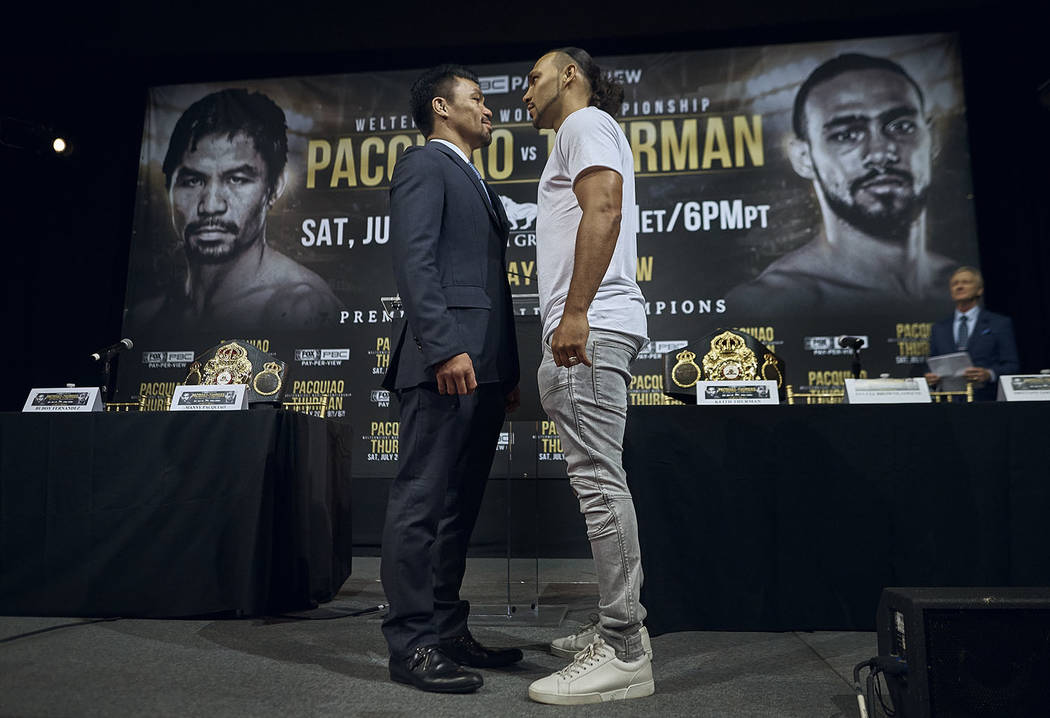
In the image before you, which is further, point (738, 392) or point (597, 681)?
point (738, 392)

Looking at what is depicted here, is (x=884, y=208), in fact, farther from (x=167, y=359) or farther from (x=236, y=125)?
(x=167, y=359)

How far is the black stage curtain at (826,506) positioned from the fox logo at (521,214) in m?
2.87

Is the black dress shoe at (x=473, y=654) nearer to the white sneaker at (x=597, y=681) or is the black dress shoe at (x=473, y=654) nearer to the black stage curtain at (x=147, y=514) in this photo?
the white sneaker at (x=597, y=681)

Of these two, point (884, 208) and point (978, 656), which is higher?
point (884, 208)

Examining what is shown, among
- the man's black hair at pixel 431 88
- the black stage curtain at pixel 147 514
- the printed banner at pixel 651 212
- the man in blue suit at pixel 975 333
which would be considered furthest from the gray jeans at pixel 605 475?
the man in blue suit at pixel 975 333

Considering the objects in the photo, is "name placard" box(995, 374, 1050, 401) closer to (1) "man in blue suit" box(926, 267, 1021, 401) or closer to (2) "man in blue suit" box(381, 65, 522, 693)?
(2) "man in blue suit" box(381, 65, 522, 693)

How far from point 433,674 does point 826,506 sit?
141 cm

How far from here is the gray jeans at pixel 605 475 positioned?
1.69 metres

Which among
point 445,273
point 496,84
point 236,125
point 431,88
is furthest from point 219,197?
point 445,273

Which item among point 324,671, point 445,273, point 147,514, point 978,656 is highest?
point 445,273

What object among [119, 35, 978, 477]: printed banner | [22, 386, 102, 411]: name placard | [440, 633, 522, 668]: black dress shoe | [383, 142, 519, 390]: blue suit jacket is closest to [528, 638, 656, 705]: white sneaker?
[440, 633, 522, 668]: black dress shoe

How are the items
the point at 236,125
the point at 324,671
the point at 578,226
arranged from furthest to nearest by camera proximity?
the point at 236,125
the point at 324,671
the point at 578,226

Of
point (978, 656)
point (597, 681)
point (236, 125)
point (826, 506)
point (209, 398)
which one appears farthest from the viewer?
point (236, 125)

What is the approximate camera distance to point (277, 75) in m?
5.84
